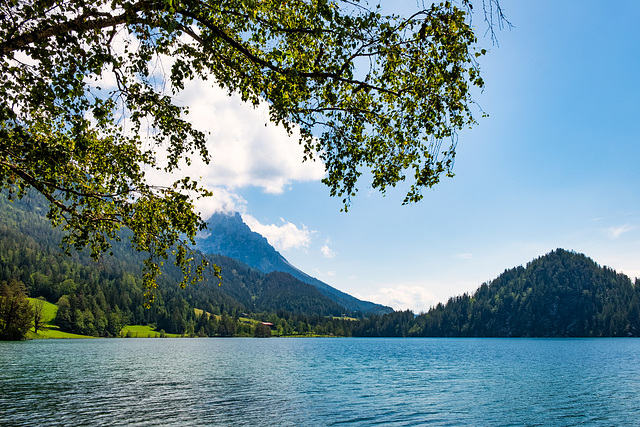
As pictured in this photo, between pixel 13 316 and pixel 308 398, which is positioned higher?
pixel 13 316

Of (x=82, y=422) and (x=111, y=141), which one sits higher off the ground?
(x=111, y=141)

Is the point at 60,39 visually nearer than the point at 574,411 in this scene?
Yes

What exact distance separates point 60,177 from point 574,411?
139ft

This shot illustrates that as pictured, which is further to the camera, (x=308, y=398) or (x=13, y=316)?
(x=13, y=316)

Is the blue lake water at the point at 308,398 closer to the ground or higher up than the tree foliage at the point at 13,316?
closer to the ground

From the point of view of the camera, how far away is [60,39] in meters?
8.86

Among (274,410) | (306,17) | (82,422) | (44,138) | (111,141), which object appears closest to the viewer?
(306,17)

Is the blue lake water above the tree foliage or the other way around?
the other way around

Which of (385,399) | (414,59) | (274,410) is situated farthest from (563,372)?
(414,59)

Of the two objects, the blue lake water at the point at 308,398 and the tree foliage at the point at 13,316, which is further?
the tree foliage at the point at 13,316

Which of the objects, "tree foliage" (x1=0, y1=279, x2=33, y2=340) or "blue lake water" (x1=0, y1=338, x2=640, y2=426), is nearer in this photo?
"blue lake water" (x1=0, y1=338, x2=640, y2=426)

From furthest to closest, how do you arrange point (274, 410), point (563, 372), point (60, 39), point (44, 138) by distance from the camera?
point (563, 372)
point (274, 410)
point (44, 138)
point (60, 39)

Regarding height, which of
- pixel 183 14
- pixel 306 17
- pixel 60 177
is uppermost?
pixel 306 17

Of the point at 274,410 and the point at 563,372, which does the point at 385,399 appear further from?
the point at 563,372
